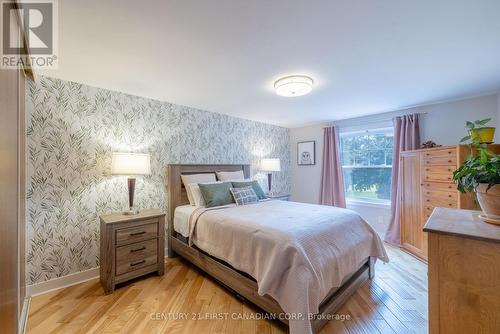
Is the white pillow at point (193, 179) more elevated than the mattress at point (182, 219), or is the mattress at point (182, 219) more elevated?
the white pillow at point (193, 179)

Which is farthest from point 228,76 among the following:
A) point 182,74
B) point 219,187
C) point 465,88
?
point 465,88

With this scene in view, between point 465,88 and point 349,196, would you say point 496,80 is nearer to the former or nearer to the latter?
point 465,88

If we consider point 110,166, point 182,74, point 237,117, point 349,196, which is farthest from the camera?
point 349,196

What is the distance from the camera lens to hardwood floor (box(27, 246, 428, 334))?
1.65m

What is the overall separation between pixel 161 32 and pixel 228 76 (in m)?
0.84

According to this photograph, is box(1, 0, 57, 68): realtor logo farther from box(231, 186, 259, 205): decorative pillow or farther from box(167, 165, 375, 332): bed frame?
box(231, 186, 259, 205): decorative pillow

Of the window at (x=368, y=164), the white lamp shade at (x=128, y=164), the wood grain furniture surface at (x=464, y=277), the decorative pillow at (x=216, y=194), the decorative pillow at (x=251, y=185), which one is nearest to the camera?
Answer: the wood grain furniture surface at (x=464, y=277)

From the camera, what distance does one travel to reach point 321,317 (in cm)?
161

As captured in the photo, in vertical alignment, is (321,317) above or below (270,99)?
below

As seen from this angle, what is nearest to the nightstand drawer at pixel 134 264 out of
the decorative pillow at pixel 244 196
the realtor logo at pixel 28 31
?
the decorative pillow at pixel 244 196

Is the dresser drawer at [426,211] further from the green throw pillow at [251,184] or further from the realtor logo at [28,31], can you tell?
the realtor logo at [28,31]

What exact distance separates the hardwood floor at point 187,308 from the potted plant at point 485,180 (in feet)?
3.87

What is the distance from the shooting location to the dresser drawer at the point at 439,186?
2525 mm

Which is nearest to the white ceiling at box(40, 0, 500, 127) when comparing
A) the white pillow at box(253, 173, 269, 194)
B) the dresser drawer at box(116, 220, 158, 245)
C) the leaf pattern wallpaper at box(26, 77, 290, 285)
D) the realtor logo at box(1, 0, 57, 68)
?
the realtor logo at box(1, 0, 57, 68)
